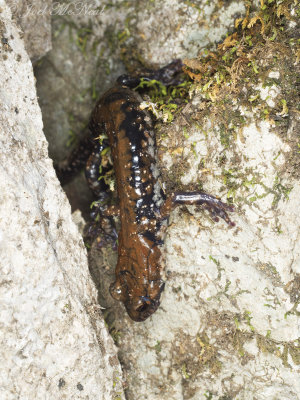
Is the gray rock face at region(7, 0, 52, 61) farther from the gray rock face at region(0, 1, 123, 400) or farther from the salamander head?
the salamander head

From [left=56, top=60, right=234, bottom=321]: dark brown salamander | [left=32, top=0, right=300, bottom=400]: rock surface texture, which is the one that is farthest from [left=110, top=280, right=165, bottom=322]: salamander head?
[left=32, top=0, right=300, bottom=400]: rock surface texture

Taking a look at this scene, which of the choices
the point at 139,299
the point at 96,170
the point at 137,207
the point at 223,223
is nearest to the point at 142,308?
the point at 139,299

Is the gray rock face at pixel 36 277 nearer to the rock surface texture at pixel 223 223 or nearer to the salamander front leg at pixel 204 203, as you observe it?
the rock surface texture at pixel 223 223

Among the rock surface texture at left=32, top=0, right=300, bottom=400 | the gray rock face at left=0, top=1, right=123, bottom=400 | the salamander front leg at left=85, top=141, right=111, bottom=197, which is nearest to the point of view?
the gray rock face at left=0, top=1, right=123, bottom=400

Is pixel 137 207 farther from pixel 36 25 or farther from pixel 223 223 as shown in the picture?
pixel 36 25

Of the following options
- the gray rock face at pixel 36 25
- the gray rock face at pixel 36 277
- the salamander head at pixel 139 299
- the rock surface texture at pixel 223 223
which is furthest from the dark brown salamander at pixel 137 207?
the gray rock face at pixel 36 25
